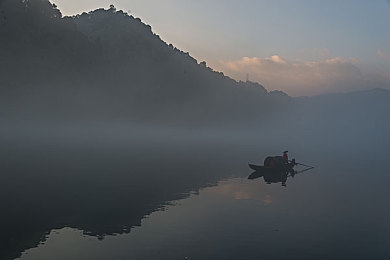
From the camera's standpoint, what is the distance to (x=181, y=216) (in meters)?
35.3

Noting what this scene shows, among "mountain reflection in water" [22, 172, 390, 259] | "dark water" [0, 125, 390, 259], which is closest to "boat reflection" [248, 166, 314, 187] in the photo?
"dark water" [0, 125, 390, 259]

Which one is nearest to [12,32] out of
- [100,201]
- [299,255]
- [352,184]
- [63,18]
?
[63,18]

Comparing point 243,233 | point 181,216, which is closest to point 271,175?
point 181,216

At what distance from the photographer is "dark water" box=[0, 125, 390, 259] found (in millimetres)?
26312

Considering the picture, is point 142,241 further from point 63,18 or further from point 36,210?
point 63,18

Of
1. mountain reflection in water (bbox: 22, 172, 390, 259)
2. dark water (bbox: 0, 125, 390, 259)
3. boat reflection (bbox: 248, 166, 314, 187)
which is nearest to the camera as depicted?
mountain reflection in water (bbox: 22, 172, 390, 259)

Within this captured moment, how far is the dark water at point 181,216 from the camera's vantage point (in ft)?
86.3

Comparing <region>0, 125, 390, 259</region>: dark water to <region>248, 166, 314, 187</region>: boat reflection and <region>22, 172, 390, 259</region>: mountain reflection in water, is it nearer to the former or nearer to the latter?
<region>22, 172, 390, 259</region>: mountain reflection in water

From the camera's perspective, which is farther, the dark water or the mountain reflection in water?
the dark water

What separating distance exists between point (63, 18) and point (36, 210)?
16234cm

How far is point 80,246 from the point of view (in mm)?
25594

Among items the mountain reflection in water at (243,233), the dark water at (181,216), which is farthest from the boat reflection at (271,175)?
the mountain reflection in water at (243,233)

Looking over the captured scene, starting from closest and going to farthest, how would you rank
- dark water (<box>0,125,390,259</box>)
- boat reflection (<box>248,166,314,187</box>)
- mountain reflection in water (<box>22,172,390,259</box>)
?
mountain reflection in water (<box>22,172,390,259</box>) → dark water (<box>0,125,390,259</box>) → boat reflection (<box>248,166,314,187</box>)

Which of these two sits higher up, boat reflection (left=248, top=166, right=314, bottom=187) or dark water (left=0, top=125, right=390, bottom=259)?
boat reflection (left=248, top=166, right=314, bottom=187)
